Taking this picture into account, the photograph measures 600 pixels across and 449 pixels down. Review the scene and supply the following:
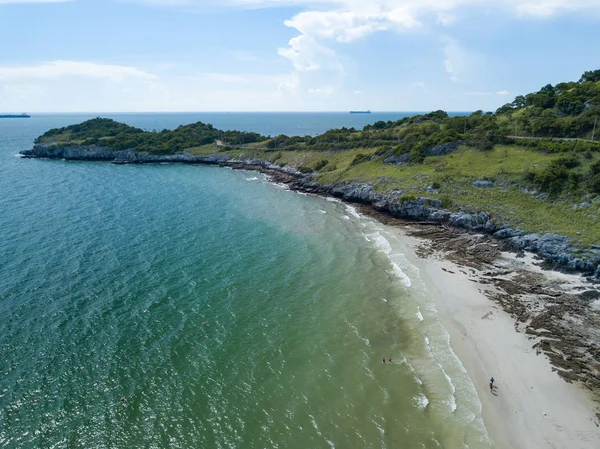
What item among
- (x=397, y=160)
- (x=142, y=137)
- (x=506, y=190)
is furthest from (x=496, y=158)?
(x=142, y=137)

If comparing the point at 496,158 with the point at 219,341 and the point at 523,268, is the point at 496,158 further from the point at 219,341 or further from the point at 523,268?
the point at 219,341

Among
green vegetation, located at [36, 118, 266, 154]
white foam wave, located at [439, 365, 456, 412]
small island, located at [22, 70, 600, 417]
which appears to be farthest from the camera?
green vegetation, located at [36, 118, 266, 154]

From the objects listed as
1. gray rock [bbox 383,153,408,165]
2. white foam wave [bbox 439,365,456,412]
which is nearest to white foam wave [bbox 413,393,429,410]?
white foam wave [bbox 439,365,456,412]

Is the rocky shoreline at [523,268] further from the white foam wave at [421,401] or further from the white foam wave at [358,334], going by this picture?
the white foam wave at [358,334]

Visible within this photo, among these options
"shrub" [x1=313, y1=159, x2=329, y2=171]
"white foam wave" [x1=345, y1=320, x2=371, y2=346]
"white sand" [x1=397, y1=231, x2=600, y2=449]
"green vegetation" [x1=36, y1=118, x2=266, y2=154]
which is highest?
"green vegetation" [x1=36, y1=118, x2=266, y2=154]

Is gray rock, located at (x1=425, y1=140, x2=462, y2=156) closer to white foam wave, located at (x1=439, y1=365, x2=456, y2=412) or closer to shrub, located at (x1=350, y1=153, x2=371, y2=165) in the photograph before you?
shrub, located at (x1=350, y1=153, x2=371, y2=165)

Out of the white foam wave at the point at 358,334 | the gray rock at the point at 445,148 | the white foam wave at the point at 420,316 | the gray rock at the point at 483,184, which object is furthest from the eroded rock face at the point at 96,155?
the white foam wave at the point at 420,316

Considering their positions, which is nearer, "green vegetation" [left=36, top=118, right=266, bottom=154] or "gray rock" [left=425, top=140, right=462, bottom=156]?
"gray rock" [left=425, top=140, right=462, bottom=156]
